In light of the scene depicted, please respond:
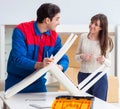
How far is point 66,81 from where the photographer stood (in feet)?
6.39

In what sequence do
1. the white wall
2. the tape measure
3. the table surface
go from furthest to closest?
the white wall, the table surface, the tape measure

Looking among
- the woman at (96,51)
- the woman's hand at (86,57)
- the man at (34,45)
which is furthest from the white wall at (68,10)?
the man at (34,45)

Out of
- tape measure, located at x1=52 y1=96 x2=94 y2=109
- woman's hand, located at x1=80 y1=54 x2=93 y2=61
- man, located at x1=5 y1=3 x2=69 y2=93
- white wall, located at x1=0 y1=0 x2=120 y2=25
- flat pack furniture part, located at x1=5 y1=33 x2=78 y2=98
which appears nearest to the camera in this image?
tape measure, located at x1=52 y1=96 x2=94 y2=109

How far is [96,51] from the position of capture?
2.82m

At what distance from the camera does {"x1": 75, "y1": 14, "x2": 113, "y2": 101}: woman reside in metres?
2.77

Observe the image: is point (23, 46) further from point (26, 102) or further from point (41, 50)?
point (26, 102)

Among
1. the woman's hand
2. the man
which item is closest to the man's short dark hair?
the man

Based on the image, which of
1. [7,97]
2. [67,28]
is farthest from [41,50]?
[67,28]

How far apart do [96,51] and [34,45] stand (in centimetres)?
91

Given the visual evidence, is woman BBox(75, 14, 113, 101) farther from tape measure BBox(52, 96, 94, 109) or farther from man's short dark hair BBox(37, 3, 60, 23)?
tape measure BBox(52, 96, 94, 109)

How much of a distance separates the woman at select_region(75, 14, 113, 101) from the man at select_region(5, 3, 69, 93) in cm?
67

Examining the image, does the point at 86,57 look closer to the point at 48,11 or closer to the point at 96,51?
the point at 96,51

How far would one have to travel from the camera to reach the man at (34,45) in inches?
79.7

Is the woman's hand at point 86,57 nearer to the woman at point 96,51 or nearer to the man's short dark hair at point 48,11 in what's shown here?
the woman at point 96,51
